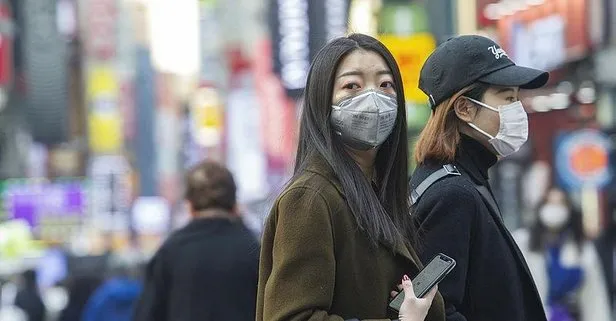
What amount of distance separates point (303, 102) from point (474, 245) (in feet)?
2.38

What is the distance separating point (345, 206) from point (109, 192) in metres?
53.8

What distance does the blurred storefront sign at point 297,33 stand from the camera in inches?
867

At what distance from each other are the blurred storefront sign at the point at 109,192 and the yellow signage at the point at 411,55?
39.8 meters

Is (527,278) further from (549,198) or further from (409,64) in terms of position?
(409,64)

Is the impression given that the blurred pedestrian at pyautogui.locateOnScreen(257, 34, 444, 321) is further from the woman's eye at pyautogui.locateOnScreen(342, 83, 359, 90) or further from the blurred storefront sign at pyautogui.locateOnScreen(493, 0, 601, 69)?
the blurred storefront sign at pyautogui.locateOnScreen(493, 0, 601, 69)

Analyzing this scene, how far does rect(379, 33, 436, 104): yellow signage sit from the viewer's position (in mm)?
14781

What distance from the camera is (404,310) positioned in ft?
12.4

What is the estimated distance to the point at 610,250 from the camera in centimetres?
1395

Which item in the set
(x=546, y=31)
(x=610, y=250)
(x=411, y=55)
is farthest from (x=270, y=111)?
(x=610, y=250)

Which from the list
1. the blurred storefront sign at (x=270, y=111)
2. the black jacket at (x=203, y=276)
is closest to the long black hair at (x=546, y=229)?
the black jacket at (x=203, y=276)

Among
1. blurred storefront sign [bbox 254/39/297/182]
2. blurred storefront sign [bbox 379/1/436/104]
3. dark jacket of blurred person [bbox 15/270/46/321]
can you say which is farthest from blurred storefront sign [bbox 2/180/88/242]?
blurred storefront sign [bbox 379/1/436/104]

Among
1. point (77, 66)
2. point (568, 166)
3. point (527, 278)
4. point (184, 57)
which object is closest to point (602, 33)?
point (568, 166)

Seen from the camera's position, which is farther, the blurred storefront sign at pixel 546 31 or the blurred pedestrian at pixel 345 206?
the blurred storefront sign at pixel 546 31

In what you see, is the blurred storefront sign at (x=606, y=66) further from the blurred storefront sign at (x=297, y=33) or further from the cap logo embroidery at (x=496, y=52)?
the cap logo embroidery at (x=496, y=52)
